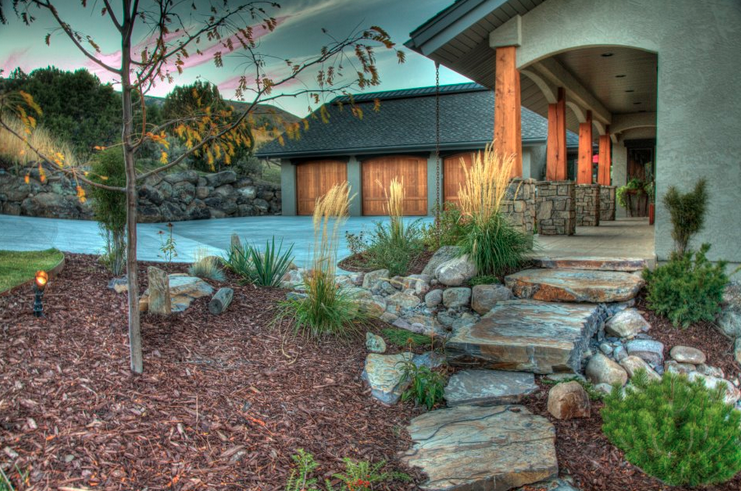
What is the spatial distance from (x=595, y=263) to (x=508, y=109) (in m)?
2.16

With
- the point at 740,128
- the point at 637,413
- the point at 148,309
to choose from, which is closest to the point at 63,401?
the point at 148,309

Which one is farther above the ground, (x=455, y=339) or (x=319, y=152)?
(x=319, y=152)

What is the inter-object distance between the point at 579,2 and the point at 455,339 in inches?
176

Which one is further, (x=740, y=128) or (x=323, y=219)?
(x=740, y=128)

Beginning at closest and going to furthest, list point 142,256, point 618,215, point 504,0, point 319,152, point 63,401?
point 63,401, point 504,0, point 142,256, point 618,215, point 319,152

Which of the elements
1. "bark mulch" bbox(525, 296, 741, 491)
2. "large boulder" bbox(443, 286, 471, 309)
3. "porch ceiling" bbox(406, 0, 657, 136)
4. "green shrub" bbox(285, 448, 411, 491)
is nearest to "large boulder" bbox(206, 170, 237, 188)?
"porch ceiling" bbox(406, 0, 657, 136)

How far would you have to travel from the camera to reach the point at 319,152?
19969 millimetres

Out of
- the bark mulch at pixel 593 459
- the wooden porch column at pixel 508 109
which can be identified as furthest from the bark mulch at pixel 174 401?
the wooden porch column at pixel 508 109

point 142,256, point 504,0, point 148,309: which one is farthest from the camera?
point 142,256

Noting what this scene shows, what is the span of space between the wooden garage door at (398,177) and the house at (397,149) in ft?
0.12

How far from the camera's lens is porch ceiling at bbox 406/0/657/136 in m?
6.25

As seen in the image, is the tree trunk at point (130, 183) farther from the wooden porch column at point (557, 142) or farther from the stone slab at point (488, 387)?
the wooden porch column at point (557, 142)

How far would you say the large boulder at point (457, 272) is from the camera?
537 centimetres

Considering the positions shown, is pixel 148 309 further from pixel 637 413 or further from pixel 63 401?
pixel 637 413
